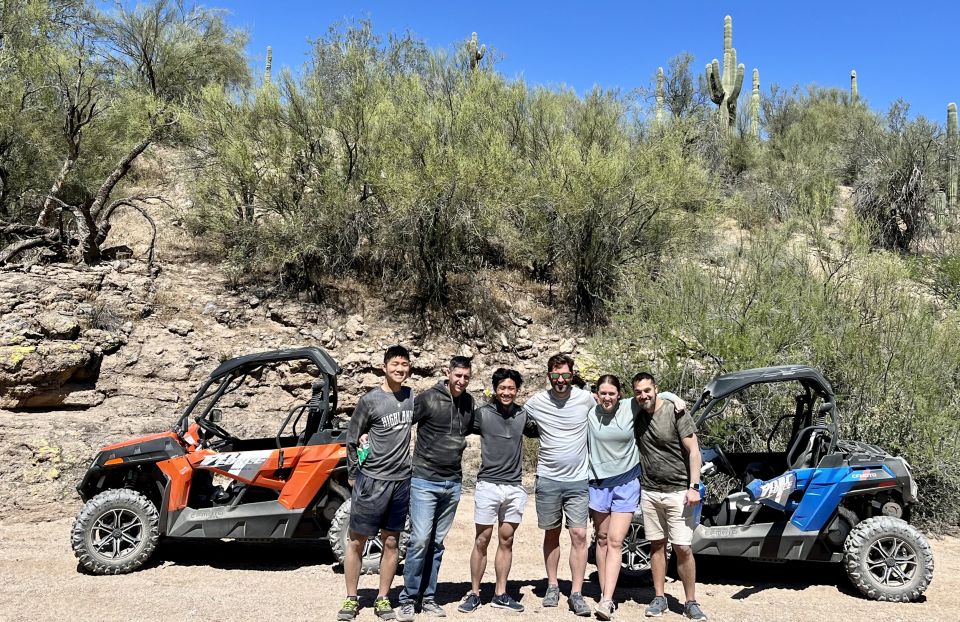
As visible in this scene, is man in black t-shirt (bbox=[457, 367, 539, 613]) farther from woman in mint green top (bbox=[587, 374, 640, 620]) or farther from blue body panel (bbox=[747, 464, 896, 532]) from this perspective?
blue body panel (bbox=[747, 464, 896, 532])

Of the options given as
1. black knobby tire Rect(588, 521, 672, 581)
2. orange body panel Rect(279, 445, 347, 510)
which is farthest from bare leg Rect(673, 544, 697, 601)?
orange body panel Rect(279, 445, 347, 510)

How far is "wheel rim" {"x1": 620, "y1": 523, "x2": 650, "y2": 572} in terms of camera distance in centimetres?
543

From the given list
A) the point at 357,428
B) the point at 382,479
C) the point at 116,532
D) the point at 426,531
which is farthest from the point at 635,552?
the point at 116,532

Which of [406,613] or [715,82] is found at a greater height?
[715,82]

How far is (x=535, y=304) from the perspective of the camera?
15.7m

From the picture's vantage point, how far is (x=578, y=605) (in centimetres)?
456

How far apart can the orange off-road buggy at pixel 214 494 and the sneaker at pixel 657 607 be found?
7.09 ft

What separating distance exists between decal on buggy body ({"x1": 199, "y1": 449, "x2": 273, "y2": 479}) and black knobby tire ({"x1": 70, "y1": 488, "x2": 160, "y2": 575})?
60 centimetres

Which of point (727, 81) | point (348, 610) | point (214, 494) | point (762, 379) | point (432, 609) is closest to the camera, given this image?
point (348, 610)

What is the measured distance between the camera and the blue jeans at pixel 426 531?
175 inches

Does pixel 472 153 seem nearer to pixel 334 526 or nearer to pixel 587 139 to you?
pixel 587 139

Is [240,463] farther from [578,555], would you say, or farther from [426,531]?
[578,555]

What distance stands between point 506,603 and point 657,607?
3.31 feet

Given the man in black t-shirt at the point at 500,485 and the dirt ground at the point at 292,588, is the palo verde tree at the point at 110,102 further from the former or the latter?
the man in black t-shirt at the point at 500,485
